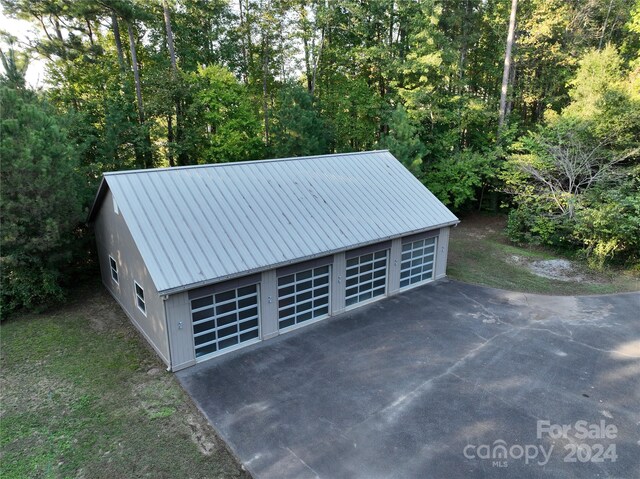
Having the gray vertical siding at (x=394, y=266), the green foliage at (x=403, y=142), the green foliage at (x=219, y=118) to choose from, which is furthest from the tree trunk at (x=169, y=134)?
the gray vertical siding at (x=394, y=266)

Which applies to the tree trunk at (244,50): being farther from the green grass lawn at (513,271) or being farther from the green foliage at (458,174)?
the green grass lawn at (513,271)

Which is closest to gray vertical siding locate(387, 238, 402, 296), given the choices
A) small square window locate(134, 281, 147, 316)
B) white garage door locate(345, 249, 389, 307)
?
white garage door locate(345, 249, 389, 307)

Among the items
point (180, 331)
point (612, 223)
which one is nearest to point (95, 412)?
point (180, 331)

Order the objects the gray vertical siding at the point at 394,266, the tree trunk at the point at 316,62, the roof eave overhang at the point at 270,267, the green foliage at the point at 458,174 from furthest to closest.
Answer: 1. the tree trunk at the point at 316,62
2. the green foliage at the point at 458,174
3. the gray vertical siding at the point at 394,266
4. the roof eave overhang at the point at 270,267

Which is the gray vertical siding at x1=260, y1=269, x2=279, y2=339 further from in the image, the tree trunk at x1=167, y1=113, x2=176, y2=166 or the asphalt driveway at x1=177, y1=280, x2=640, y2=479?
the tree trunk at x1=167, y1=113, x2=176, y2=166

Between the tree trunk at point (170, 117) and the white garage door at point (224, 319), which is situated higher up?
the tree trunk at point (170, 117)

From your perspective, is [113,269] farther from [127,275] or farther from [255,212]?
[255,212]
